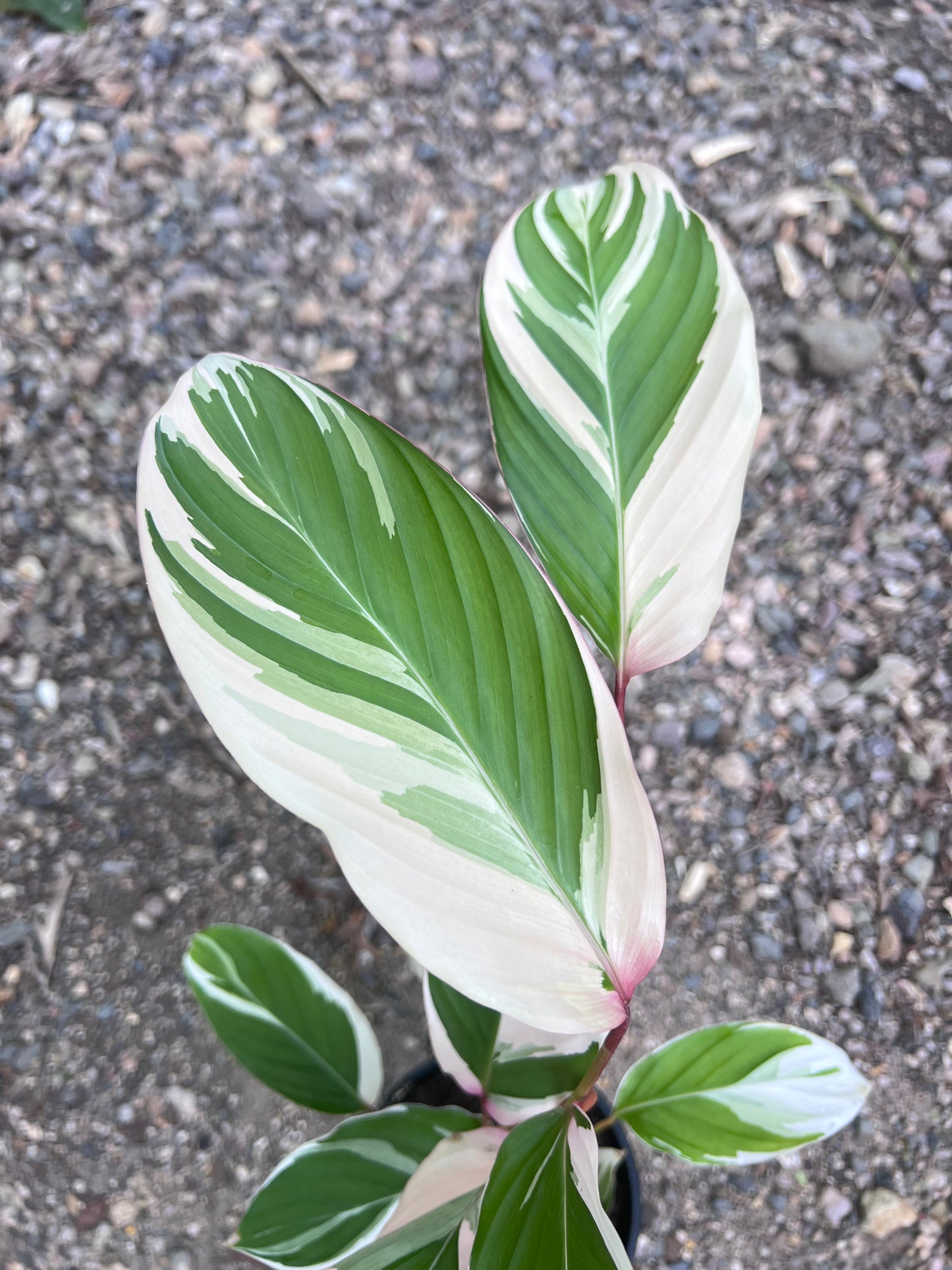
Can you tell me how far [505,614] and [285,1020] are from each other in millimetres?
472

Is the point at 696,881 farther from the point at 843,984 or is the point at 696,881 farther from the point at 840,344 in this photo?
the point at 840,344

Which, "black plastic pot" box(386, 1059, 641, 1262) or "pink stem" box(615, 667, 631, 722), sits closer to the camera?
"pink stem" box(615, 667, 631, 722)

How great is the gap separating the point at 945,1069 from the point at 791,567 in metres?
0.56

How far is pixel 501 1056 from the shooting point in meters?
0.69

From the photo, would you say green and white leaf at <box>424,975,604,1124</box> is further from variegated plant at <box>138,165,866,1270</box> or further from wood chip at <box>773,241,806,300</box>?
wood chip at <box>773,241,806,300</box>

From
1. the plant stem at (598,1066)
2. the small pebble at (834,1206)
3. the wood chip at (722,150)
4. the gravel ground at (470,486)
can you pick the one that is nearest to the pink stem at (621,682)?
the plant stem at (598,1066)

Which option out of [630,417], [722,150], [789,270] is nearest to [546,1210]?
[630,417]

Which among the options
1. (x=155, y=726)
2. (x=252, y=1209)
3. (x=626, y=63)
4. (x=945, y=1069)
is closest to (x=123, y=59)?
(x=626, y=63)

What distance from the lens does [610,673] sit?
1.02 metres

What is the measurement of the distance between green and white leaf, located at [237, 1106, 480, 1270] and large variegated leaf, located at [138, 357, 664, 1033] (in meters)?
0.30

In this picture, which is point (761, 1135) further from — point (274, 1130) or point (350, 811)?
point (274, 1130)

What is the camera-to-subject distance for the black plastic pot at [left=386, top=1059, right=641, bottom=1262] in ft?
2.40

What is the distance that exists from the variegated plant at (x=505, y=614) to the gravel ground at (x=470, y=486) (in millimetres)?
427

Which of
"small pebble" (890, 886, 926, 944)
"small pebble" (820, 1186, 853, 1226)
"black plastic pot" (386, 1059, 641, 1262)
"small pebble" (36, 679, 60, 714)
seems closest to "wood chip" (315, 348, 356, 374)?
"small pebble" (36, 679, 60, 714)
